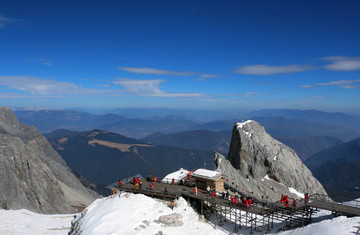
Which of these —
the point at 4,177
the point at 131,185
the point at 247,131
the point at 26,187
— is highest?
the point at 247,131

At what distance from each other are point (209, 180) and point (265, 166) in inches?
1335

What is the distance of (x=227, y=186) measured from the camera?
45.7 metres

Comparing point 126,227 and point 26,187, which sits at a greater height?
point 126,227

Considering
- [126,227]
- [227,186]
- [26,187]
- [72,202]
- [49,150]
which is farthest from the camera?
[49,150]

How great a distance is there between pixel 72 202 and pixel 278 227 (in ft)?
277

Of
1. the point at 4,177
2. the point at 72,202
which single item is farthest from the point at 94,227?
the point at 72,202

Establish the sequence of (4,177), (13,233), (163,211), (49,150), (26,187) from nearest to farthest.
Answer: (163,211) < (13,233) < (4,177) < (26,187) < (49,150)

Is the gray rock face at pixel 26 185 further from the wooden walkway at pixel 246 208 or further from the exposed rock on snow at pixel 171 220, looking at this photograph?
the exposed rock on snow at pixel 171 220

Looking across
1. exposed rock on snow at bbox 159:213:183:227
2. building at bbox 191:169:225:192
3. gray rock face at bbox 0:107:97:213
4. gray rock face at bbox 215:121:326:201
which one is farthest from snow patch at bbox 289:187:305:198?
gray rock face at bbox 0:107:97:213

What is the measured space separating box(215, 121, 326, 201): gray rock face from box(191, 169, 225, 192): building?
60.9ft

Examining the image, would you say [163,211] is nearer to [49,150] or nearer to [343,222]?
[343,222]

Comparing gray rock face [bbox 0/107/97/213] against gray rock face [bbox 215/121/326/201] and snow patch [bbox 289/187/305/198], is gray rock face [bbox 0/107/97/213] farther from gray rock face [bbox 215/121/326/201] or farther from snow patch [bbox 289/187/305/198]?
snow patch [bbox 289/187/305/198]

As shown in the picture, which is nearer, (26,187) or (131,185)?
(131,185)

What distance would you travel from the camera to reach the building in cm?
3894
